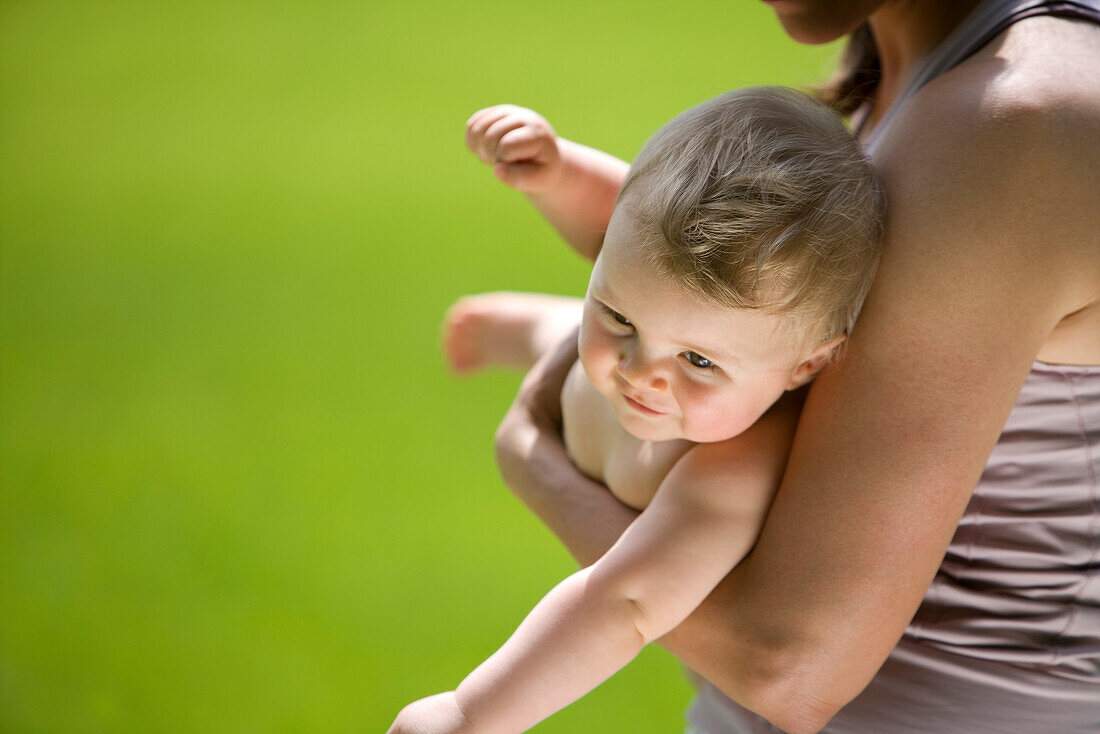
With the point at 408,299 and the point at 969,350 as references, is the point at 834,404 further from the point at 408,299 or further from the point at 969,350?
the point at 408,299

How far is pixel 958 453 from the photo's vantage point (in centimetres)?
67

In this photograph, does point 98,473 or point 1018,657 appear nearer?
point 1018,657

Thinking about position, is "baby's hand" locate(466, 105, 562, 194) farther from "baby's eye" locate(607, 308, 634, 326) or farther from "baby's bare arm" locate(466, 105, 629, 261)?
"baby's eye" locate(607, 308, 634, 326)

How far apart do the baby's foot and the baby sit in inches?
18.5

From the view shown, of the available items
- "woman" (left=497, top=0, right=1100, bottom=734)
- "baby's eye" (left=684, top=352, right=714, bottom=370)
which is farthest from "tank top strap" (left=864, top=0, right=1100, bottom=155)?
"baby's eye" (left=684, top=352, right=714, bottom=370)

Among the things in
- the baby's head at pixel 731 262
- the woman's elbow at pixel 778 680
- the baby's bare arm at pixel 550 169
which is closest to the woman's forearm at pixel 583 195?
the baby's bare arm at pixel 550 169

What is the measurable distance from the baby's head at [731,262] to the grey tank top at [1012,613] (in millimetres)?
162

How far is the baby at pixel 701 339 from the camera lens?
66 cm

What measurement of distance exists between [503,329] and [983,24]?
674 mm

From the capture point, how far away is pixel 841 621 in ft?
2.26

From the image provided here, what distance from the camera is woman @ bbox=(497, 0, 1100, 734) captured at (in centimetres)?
65

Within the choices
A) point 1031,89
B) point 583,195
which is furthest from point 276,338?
point 1031,89

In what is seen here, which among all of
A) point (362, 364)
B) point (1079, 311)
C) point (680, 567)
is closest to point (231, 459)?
point (362, 364)

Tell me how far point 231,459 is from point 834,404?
6.37 ft
